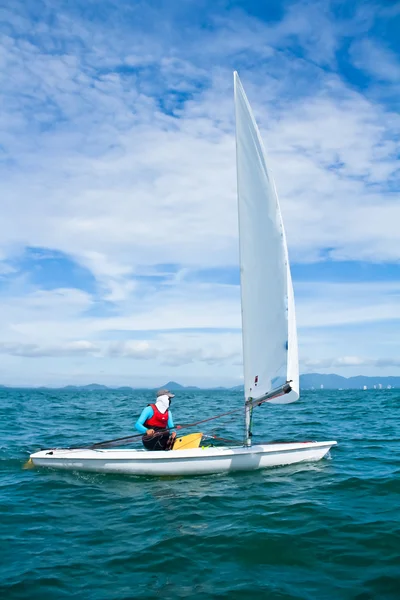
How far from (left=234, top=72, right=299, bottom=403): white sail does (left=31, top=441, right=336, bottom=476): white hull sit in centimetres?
152

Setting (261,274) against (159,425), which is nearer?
(261,274)

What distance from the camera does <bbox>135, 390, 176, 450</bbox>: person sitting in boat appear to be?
11.7m

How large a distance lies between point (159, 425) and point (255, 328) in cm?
361

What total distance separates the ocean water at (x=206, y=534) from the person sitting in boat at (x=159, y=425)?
978mm

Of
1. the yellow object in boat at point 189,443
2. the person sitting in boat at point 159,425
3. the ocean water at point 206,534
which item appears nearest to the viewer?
the ocean water at point 206,534

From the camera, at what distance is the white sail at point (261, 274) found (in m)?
10.6

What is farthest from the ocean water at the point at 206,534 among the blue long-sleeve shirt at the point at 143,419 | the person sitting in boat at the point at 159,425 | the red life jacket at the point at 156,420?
the red life jacket at the point at 156,420

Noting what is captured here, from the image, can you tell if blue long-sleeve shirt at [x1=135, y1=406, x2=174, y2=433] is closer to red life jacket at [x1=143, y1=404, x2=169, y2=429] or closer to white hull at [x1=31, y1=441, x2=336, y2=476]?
red life jacket at [x1=143, y1=404, x2=169, y2=429]

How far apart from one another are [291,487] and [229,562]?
398cm

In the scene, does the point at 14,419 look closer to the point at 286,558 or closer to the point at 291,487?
the point at 291,487

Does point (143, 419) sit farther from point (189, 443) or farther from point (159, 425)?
point (189, 443)

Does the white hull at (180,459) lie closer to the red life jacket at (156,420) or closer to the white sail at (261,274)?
the red life jacket at (156,420)

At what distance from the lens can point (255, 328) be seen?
1120 cm

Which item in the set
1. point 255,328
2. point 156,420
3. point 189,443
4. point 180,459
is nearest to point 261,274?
point 255,328
